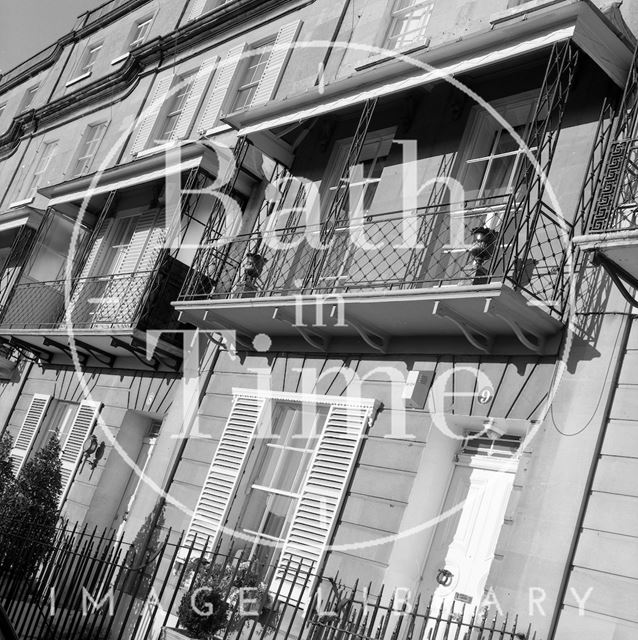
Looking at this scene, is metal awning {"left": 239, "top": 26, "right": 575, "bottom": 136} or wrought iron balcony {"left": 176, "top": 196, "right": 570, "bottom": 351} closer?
wrought iron balcony {"left": 176, "top": 196, "right": 570, "bottom": 351}

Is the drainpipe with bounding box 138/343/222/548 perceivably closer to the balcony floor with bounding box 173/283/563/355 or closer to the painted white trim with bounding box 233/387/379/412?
the balcony floor with bounding box 173/283/563/355

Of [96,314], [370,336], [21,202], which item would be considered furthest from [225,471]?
[21,202]

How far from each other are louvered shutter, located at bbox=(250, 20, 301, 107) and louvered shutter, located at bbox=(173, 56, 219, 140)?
175 cm

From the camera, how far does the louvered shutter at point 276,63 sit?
14.9m

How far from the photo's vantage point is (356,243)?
11109mm

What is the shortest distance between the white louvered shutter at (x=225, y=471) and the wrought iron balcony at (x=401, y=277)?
1.15m

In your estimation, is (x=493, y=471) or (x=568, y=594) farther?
(x=493, y=471)

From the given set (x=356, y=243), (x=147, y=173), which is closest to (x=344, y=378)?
(x=356, y=243)

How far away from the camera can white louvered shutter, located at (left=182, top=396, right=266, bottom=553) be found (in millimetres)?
11086

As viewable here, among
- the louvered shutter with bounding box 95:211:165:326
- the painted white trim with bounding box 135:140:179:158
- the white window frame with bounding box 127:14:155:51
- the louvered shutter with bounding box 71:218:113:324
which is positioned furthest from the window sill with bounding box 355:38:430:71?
the white window frame with bounding box 127:14:155:51

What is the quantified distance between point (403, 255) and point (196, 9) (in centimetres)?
1074

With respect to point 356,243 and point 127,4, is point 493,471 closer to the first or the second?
point 356,243

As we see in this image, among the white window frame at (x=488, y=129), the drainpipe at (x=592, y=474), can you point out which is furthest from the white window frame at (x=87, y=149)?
the drainpipe at (x=592, y=474)

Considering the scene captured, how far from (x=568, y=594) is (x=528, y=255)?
11.5 feet
